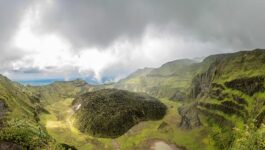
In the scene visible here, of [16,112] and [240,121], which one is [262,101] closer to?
[240,121]

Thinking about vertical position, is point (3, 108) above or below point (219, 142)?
above

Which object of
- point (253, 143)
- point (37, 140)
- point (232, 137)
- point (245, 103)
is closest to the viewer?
point (253, 143)

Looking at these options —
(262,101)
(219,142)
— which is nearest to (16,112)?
(219,142)

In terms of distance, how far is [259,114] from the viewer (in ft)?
553

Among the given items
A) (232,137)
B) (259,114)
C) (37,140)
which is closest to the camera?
(37,140)

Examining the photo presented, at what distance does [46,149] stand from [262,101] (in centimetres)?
14176

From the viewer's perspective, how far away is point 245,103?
651 ft

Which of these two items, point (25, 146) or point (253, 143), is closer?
point (253, 143)

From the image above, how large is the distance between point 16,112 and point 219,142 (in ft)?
443

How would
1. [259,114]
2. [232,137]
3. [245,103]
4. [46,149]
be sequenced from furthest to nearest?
[245,103] < [232,137] < [259,114] < [46,149]

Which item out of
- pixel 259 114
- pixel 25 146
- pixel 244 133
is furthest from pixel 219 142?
pixel 25 146

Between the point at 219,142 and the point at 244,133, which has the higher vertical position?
the point at 244,133

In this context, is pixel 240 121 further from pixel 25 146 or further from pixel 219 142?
pixel 25 146

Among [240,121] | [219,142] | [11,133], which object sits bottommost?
[219,142]
